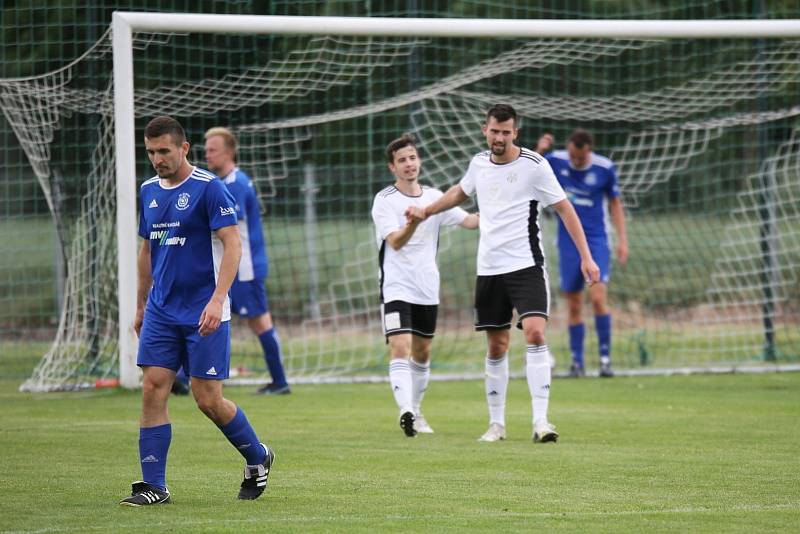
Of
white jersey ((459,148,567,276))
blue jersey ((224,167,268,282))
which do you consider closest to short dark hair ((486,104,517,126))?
white jersey ((459,148,567,276))

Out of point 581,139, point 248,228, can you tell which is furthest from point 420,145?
point 248,228

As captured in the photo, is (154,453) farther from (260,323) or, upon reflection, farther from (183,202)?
(260,323)

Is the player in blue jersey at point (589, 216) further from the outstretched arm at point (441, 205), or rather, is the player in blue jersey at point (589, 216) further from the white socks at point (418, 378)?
the outstretched arm at point (441, 205)

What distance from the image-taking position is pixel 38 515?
226 inches

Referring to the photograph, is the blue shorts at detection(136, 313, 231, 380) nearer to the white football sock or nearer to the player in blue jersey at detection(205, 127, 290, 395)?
the white football sock

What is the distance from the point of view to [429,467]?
7.27 m

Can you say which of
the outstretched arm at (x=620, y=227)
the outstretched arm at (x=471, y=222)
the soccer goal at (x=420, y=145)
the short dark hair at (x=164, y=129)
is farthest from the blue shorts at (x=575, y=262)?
the short dark hair at (x=164, y=129)

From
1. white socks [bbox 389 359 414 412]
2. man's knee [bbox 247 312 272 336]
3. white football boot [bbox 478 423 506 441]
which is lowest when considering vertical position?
white football boot [bbox 478 423 506 441]

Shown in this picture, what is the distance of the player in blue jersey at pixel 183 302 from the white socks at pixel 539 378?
2.69 metres

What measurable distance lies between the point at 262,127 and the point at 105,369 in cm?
310

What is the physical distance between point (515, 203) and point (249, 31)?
4.04 m

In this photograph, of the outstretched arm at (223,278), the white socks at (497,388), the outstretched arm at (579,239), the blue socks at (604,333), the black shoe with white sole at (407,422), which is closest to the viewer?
the outstretched arm at (223,278)

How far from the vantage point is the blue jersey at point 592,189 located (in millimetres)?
13094

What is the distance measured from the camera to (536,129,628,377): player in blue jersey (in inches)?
513
